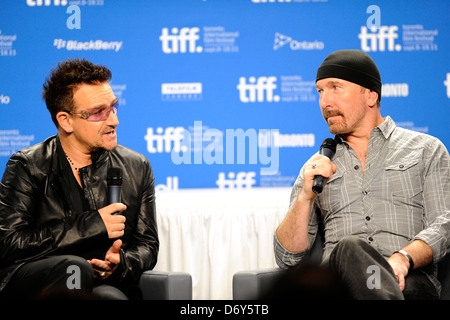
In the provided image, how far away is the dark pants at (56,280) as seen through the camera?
1.81 m

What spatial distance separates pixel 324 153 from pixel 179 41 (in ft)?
7.82

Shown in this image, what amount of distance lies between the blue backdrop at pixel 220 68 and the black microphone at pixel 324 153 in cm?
181

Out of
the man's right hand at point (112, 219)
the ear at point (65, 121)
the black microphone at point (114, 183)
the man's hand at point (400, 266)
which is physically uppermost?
the ear at point (65, 121)

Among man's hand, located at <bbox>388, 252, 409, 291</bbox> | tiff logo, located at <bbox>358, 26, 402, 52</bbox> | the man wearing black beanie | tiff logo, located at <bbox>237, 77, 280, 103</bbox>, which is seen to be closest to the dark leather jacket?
the man wearing black beanie

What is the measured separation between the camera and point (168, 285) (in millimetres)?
2084

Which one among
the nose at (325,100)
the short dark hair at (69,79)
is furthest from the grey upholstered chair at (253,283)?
the short dark hair at (69,79)

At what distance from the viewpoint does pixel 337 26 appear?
4.26 metres

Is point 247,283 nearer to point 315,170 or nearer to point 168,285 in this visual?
point 168,285

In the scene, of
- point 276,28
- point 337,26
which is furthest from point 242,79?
point 337,26

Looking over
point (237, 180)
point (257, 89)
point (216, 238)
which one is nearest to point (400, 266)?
point (216, 238)

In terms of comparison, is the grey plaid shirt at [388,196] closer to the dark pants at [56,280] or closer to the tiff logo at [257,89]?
the dark pants at [56,280]

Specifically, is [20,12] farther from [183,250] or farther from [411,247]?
[411,247]

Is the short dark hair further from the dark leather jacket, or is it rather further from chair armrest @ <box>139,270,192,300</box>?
chair armrest @ <box>139,270,192,300</box>
